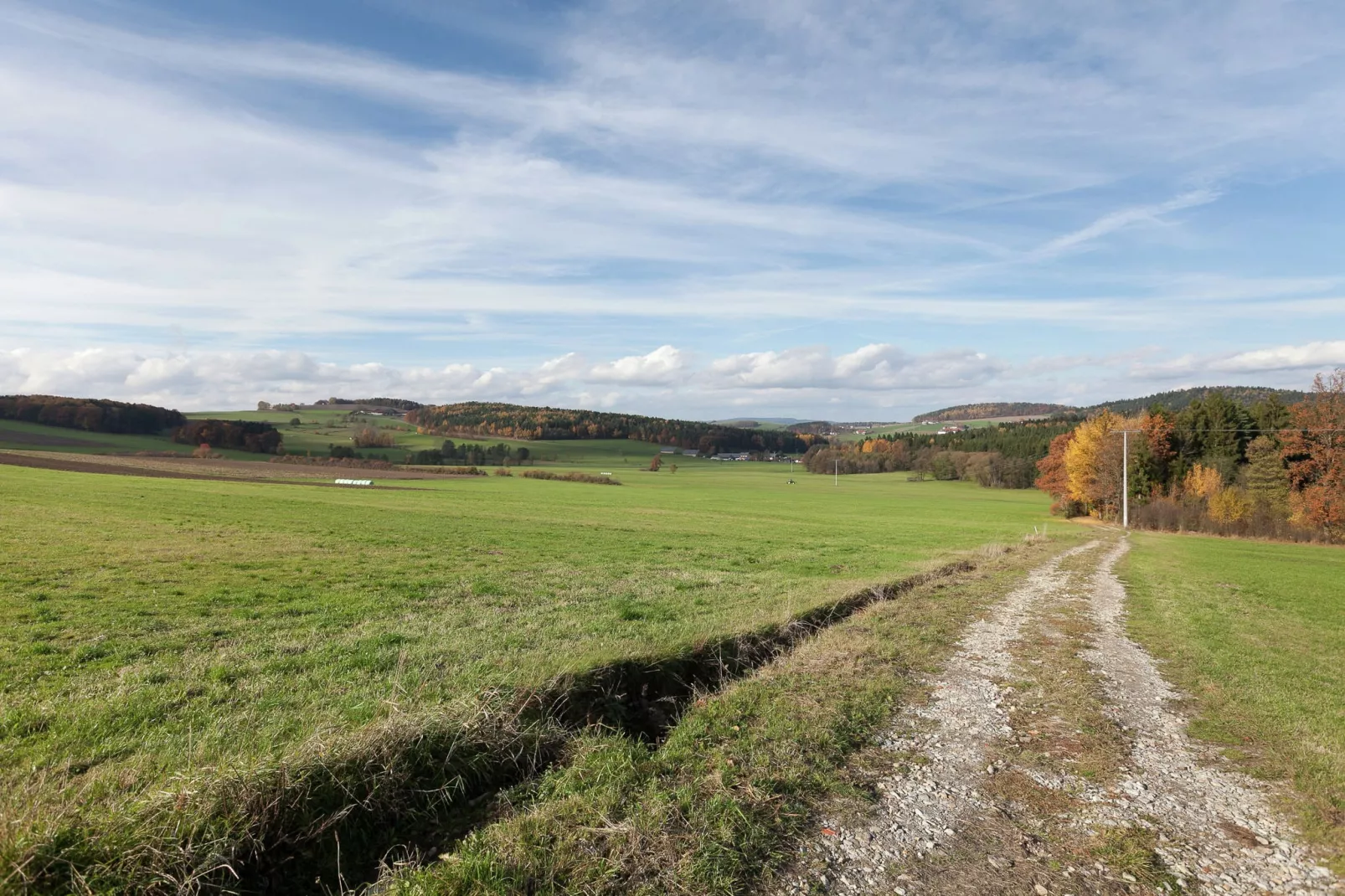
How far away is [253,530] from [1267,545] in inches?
2549

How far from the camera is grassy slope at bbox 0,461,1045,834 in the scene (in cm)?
678

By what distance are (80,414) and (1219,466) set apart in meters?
167

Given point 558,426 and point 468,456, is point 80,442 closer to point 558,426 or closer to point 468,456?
point 468,456

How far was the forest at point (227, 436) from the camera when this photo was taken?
117 m

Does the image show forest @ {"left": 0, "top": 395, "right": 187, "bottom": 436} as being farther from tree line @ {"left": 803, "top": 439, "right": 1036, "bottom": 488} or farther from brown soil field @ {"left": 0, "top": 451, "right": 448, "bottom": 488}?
tree line @ {"left": 803, "top": 439, "right": 1036, "bottom": 488}

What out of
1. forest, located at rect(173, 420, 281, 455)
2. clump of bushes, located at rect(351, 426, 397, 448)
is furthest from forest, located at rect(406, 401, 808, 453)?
forest, located at rect(173, 420, 281, 455)

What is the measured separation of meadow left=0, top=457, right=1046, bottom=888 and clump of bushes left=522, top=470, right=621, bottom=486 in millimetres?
62404

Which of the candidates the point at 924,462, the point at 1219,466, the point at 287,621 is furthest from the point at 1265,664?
the point at 924,462

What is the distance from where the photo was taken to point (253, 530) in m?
26.0

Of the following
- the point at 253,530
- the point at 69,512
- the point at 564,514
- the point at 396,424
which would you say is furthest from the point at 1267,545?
the point at 396,424

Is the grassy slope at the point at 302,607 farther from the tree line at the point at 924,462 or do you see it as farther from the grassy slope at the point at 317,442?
the tree line at the point at 924,462

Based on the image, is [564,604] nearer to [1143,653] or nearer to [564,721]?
[564,721]

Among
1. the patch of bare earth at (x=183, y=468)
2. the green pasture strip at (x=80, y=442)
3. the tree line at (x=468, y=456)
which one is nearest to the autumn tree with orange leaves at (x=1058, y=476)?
the patch of bare earth at (x=183, y=468)

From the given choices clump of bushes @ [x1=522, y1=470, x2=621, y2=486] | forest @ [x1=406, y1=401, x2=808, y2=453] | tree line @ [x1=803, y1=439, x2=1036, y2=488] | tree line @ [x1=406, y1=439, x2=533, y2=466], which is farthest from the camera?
forest @ [x1=406, y1=401, x2=808, y2=453]
